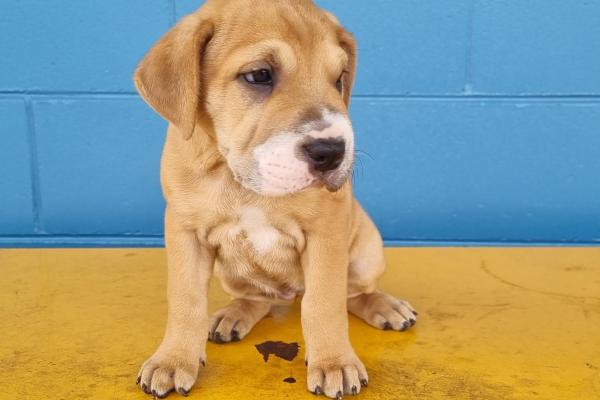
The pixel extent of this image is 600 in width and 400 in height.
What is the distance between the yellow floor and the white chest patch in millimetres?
491

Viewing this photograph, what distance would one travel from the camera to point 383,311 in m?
3.36

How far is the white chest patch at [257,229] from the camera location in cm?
282

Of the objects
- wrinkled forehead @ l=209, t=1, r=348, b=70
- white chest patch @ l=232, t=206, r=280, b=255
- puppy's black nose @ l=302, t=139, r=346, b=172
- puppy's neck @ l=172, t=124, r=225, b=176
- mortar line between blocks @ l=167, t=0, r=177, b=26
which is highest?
wrinkled forehead @ l=209, t=1, r=348, b=70

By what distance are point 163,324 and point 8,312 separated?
2.60 feet

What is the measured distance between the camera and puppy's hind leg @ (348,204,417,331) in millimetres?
3330

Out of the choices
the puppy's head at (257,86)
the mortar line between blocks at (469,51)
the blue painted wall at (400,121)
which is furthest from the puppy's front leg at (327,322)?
the mortar line between blocks at (469,51)

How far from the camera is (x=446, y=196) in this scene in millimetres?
5109

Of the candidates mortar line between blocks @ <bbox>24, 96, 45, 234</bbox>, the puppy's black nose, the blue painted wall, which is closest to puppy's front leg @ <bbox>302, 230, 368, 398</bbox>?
the puppy's black nose

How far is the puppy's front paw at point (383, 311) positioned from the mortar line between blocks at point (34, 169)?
268 centimetres

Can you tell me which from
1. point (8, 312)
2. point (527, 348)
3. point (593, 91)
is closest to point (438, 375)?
point (527, 348)

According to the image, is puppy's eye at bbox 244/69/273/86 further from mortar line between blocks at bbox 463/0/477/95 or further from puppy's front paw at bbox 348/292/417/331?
mortar line between blocks at bbox 463/0/477/95

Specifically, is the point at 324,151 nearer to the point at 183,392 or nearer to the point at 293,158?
the point at 293,158

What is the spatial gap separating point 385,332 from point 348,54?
1258 millimetres

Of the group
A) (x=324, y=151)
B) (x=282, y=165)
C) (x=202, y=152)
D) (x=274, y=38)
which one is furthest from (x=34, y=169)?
(x=324, y=151)
